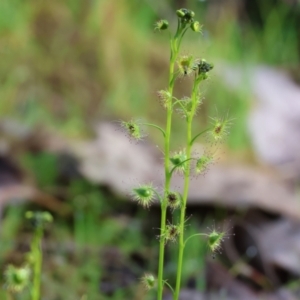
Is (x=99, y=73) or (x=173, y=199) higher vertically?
(x=99, y=73)

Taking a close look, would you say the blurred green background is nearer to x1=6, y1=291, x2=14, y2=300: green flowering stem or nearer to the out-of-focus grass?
the out-of-focus grass

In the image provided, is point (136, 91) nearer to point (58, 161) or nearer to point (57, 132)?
point (57, 132)

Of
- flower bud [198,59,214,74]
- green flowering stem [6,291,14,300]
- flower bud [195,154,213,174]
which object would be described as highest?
flower bud [198,59,214,74]

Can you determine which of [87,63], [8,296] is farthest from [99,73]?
[8,296]

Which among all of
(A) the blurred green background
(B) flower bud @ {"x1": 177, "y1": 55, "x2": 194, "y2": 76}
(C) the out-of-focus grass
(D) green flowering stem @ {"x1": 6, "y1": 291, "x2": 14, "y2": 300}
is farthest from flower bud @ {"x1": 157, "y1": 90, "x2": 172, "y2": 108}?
(C) the out-of-focus grass

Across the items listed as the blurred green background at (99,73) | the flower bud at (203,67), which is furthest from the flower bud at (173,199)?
the blurred green background at (99,73)

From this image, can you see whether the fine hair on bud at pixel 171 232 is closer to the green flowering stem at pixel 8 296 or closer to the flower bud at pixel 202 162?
the flower bud at pixel 202 162

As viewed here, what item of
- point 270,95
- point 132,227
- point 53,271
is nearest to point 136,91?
point 270,95

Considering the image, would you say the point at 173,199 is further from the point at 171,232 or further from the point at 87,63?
the point at 87,63
